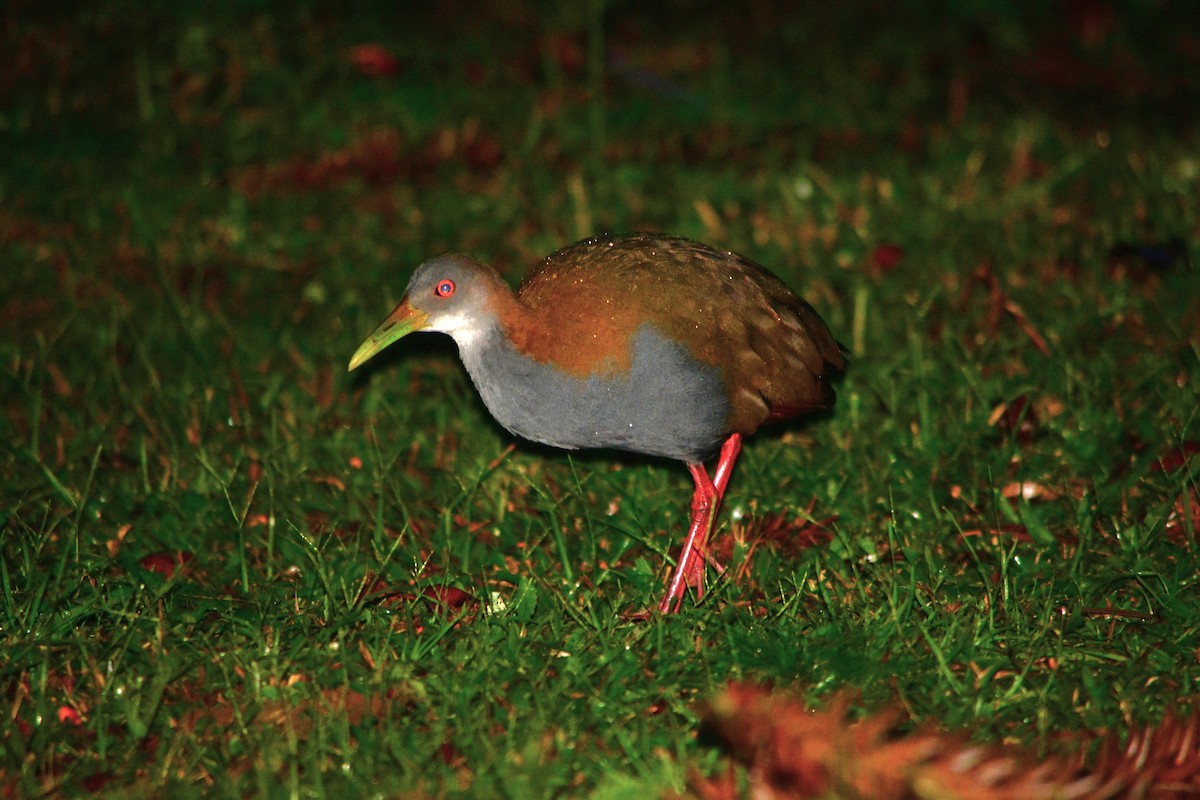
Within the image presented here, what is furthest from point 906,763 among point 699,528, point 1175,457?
point 1175,457

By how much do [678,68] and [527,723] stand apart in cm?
628

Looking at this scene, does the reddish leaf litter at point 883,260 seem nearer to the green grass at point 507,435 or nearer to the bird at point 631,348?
the green grass at point 507,435

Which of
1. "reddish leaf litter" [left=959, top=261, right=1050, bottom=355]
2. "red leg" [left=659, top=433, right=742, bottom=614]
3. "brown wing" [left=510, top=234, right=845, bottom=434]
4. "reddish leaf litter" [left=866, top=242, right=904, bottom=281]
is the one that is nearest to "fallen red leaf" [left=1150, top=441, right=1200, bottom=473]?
"reddish leaf litter" [left=959, top=261, right=1050, bottom=355]

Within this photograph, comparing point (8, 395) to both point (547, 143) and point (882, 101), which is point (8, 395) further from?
point (882, 101)

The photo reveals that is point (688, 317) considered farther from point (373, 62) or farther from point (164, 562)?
point (373, 62)

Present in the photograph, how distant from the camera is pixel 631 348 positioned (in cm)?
366

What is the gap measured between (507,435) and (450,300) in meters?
0.97

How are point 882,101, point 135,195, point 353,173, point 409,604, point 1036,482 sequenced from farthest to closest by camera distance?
1. point 882,101
2. point 353,173
3. point 135,195
4. point 1036,482
5. point 409,604

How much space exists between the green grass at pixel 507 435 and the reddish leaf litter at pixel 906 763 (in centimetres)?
24

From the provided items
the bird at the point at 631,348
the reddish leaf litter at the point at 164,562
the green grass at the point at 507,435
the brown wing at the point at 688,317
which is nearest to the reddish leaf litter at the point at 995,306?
the green grass at the point at 507,435

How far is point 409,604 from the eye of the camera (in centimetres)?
363

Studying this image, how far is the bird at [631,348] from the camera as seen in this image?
3674mm

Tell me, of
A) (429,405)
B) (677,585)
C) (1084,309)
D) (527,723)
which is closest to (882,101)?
(1084,309)

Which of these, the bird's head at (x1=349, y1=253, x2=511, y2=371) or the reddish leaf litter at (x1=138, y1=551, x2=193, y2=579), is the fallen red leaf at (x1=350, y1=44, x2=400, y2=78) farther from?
the reddish leaf litter at (x1=138, y1=551, x2=193, y2=579)
